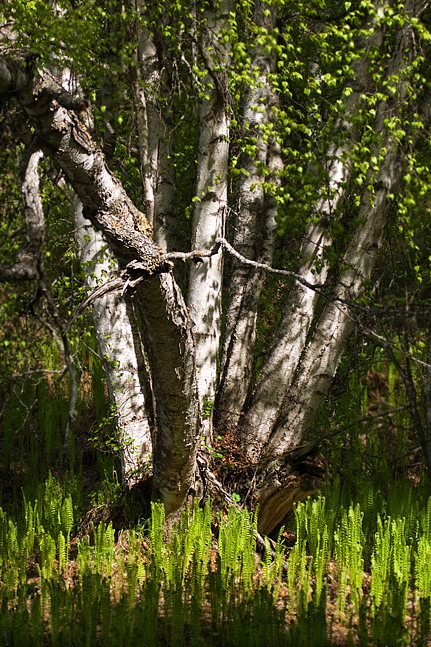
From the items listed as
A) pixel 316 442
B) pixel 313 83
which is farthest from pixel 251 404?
pixel 313 83

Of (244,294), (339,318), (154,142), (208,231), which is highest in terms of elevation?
(154,142)

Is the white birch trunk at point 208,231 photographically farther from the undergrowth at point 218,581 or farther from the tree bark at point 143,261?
the undergrowth at point 218,581

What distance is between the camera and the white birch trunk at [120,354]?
4.89m

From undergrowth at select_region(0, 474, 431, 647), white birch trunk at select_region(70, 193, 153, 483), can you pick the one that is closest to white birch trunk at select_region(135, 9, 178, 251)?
white birch trunk at select_region(70, 193, 153, 483)

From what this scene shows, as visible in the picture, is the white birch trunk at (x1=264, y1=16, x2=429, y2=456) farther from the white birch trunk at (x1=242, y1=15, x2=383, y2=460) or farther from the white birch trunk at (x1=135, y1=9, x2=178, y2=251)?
the white birch trunk at (x1=135, y1=9, x2=178, y2=251)

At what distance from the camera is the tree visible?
4.13 metres

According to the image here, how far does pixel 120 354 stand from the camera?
494 centimetres

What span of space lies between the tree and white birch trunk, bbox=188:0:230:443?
12 millimetres

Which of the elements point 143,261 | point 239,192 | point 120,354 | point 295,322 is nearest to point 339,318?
point 295,322

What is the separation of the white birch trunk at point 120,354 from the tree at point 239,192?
0.01 metres

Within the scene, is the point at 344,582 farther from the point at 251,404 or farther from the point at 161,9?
the point at 161,9

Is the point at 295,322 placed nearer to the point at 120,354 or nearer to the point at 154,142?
the point at 120,354

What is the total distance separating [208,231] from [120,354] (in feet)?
4.28

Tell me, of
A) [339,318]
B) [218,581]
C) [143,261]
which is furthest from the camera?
[339,318]
